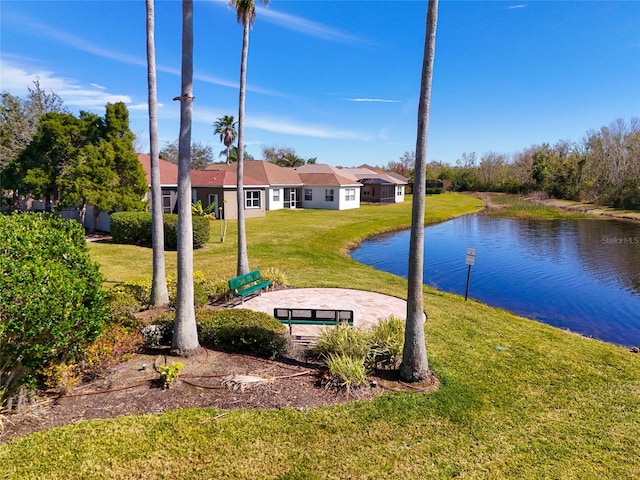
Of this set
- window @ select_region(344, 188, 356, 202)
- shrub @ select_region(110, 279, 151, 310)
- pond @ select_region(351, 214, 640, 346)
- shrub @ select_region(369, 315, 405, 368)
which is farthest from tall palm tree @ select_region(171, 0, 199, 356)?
window @ select_region(344, 188, 356, 202)


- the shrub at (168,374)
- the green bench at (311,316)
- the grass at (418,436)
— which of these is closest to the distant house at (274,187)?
the green bench at (311,316)

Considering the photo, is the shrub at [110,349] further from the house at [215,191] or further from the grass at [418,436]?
the house at [215,191]

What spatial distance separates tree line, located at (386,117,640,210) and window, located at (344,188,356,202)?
32.9 metres

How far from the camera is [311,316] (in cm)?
865

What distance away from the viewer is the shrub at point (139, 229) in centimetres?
1986

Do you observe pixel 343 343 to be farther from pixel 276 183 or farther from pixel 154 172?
pixel 276 183

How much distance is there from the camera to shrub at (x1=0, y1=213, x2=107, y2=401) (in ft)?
17.2

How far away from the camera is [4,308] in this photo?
201 inches

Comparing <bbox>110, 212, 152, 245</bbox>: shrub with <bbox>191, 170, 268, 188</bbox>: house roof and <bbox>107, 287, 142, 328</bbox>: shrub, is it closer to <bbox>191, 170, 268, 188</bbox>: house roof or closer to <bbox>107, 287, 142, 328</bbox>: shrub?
<bbox>191, 170, 268, 188</bbox>: house roof

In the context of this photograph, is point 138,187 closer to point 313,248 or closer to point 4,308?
point 313,248

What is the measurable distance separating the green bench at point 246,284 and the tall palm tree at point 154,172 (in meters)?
1.76

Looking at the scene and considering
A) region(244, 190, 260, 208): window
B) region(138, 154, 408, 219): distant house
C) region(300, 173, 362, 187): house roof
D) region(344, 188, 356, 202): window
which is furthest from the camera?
region(344, 188, 356, 202): window

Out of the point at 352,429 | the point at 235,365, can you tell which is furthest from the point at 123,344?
the point at 352,429

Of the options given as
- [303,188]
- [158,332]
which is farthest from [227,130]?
[158,332]
